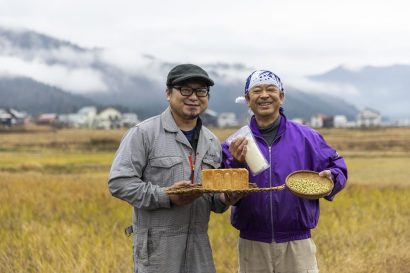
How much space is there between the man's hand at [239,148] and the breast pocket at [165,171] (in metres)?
0.39

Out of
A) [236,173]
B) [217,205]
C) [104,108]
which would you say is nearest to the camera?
[236,173]

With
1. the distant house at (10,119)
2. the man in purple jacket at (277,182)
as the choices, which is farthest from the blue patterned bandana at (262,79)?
the distant house at (10,119)

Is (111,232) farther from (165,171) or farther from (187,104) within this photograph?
(187,104)

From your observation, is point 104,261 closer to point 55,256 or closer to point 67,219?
point 55,256

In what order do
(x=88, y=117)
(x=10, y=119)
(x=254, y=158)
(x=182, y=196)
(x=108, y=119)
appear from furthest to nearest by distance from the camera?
(x=88, y=117)
(x=108, y=119)
(x=10, y=119)
(x=254, y=158)
(x=182, y=196)

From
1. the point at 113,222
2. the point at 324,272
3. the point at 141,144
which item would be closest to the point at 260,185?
the point at 141,144

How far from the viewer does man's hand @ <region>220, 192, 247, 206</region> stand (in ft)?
10.9

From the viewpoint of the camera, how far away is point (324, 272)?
5.37 m

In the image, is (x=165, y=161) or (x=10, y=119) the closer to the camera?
(x=165, y=161)

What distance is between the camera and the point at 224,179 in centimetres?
320

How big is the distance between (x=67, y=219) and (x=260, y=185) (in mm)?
5465

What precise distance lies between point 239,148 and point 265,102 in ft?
1.35

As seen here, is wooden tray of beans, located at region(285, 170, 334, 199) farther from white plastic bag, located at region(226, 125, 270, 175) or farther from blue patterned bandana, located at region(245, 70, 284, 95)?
blue patterned bandana, located at region(245, 70, 284, 95)

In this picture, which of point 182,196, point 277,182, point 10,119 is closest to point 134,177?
point 182,196
